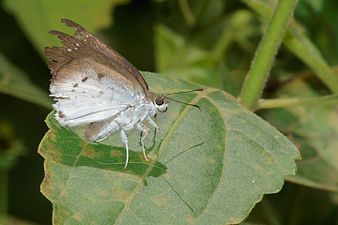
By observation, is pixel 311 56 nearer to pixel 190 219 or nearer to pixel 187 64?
pixel 187 64

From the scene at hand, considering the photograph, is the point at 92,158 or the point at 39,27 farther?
the point at 39,27

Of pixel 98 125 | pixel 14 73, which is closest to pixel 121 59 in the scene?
pixel 98 125

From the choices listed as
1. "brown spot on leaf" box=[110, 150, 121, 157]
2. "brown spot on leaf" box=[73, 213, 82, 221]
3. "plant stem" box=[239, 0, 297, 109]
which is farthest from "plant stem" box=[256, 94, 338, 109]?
"brown spot on leaf" box=[73, 213, 82, 221]

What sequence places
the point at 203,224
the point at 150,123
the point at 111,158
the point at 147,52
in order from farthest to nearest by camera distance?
the point at 147,52
the point at 150,123
the point at 111,158
the point at 203,224

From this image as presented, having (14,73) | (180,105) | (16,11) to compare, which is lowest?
(14,73)

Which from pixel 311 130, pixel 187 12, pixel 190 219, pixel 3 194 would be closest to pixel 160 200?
pixel 190 219

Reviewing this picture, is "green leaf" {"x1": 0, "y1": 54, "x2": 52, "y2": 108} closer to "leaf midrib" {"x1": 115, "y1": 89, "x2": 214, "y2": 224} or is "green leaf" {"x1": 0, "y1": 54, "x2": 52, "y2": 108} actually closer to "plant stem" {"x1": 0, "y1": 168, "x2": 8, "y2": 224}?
"plant stem" {"x1": 0, "y1": 168, "x2": 8, "y2": 224}

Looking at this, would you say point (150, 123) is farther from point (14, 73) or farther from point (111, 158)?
point (14, 73)

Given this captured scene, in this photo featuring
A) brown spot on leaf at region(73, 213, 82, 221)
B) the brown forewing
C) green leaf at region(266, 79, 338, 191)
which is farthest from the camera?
green leaf at region(266, 79, 338, 191)
